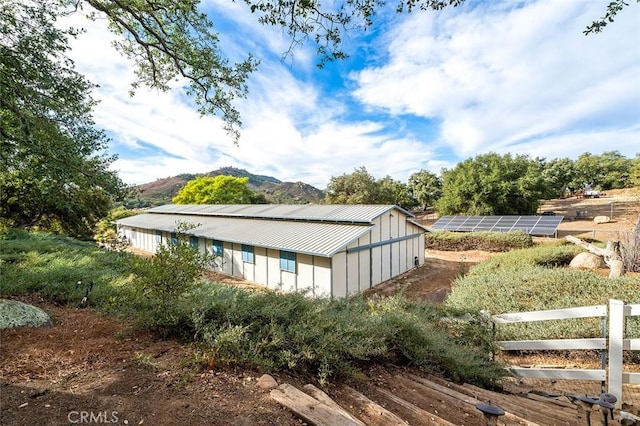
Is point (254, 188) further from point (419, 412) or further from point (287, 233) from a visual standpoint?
point (419, 412)

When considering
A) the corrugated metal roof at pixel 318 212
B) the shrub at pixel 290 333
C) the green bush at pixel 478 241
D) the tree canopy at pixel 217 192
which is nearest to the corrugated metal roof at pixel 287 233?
the corrugated metal roof at pixel 318 212

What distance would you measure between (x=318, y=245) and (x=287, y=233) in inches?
96.5

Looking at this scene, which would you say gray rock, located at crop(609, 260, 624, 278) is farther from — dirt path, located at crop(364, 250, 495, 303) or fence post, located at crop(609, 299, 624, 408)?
fence post, located at crop(609, 299, 624, 408)

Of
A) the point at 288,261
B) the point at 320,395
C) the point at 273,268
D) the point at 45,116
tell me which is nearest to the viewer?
the point at 320,395

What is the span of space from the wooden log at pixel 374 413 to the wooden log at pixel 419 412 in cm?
23

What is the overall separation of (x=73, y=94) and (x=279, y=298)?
440 centimetres

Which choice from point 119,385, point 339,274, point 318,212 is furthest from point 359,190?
point 119,385

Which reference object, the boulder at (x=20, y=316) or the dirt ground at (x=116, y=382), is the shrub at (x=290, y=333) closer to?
the dirt ground at (x=116, y=382)

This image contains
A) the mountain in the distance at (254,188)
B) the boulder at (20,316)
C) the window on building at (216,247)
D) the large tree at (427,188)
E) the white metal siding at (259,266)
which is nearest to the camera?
the boulder at (20,316)

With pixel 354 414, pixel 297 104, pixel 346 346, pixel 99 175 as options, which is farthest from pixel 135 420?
pixel 297 104

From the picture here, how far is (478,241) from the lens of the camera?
721 inches

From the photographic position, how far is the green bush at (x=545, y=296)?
4.52 meters

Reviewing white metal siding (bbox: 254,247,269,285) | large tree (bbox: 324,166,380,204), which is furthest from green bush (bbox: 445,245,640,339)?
large tree (bbox: 324,166,380,204)

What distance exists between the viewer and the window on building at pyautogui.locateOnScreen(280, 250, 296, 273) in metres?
10.9
